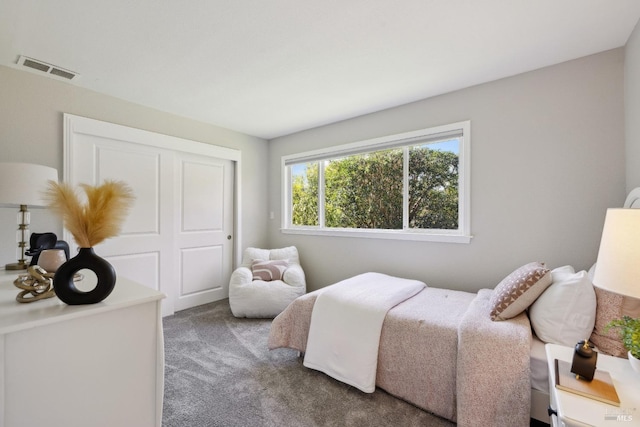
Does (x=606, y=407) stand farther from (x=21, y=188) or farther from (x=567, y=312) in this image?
(x=21, y=188)

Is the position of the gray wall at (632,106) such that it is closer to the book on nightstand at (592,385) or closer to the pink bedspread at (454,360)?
the pink bedspread at (454,360)

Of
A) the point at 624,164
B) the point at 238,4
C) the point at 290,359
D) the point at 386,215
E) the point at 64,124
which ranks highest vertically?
the point at 238,4

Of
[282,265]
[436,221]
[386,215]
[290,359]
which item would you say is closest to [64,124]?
[282,265]

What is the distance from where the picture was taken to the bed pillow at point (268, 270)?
134 inches

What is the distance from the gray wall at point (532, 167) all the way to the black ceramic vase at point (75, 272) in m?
2.61

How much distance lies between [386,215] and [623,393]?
237 cm

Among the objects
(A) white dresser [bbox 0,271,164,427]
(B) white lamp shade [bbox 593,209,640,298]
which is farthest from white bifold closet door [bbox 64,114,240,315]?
(B) white lamp shade [bbox 593,209,640,298]

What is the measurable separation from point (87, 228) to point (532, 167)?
2.93m

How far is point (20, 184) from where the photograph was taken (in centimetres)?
167

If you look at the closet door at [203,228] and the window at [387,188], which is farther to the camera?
the closet door at [203,228]

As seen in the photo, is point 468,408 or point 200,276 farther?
point 200,276

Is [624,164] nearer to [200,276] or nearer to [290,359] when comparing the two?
[290,359]

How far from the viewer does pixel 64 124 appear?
256 cm

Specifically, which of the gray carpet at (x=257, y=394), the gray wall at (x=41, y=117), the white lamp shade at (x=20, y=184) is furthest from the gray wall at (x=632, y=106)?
the gray wall at (x=41, y=117)
